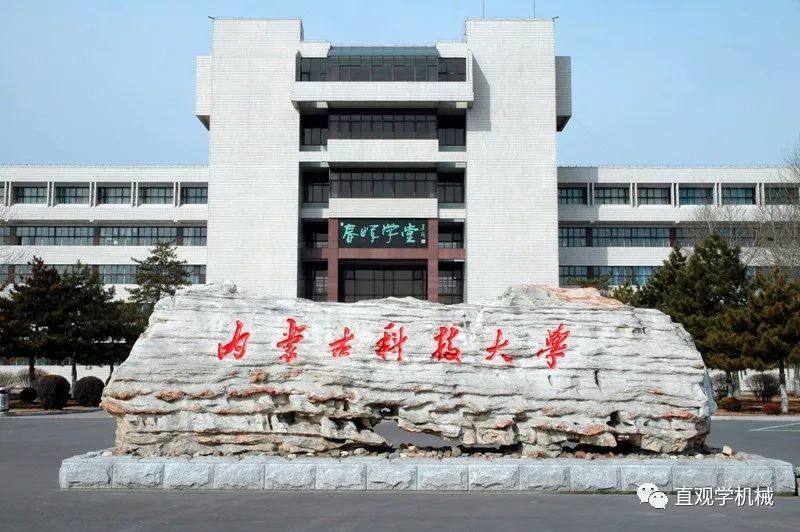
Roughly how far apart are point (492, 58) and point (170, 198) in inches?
768

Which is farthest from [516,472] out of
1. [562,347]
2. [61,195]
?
[61,195]

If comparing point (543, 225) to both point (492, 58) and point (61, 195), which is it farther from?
point (61, 195)

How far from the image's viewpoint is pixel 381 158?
34.8 m

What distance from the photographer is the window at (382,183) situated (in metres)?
35.4

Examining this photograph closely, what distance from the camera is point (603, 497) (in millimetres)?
7832

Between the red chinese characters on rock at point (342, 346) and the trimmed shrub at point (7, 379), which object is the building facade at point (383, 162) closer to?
the trimmed shrub at point (7, 379)

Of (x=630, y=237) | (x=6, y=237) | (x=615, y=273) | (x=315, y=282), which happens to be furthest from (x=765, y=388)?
(x=6, y=237)

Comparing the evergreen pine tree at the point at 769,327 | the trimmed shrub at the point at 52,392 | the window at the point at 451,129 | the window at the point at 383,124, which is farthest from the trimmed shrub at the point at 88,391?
the evergreen pine tree at the point at 769,327

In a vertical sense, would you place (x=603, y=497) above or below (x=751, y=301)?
below

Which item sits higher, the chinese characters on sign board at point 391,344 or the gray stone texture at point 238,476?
the chinese characters on sign board at point 391,344

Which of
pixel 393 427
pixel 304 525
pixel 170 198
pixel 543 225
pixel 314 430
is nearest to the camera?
pixel 304 525

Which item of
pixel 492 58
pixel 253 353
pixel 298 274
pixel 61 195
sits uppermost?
pixel 492 58

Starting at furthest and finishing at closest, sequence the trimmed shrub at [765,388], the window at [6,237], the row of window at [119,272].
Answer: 1. the window at [6,237]
2. the row of window at [119,272]
3. the trimmed shrub at [765,388]

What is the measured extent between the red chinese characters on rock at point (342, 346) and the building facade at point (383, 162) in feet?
83.3
